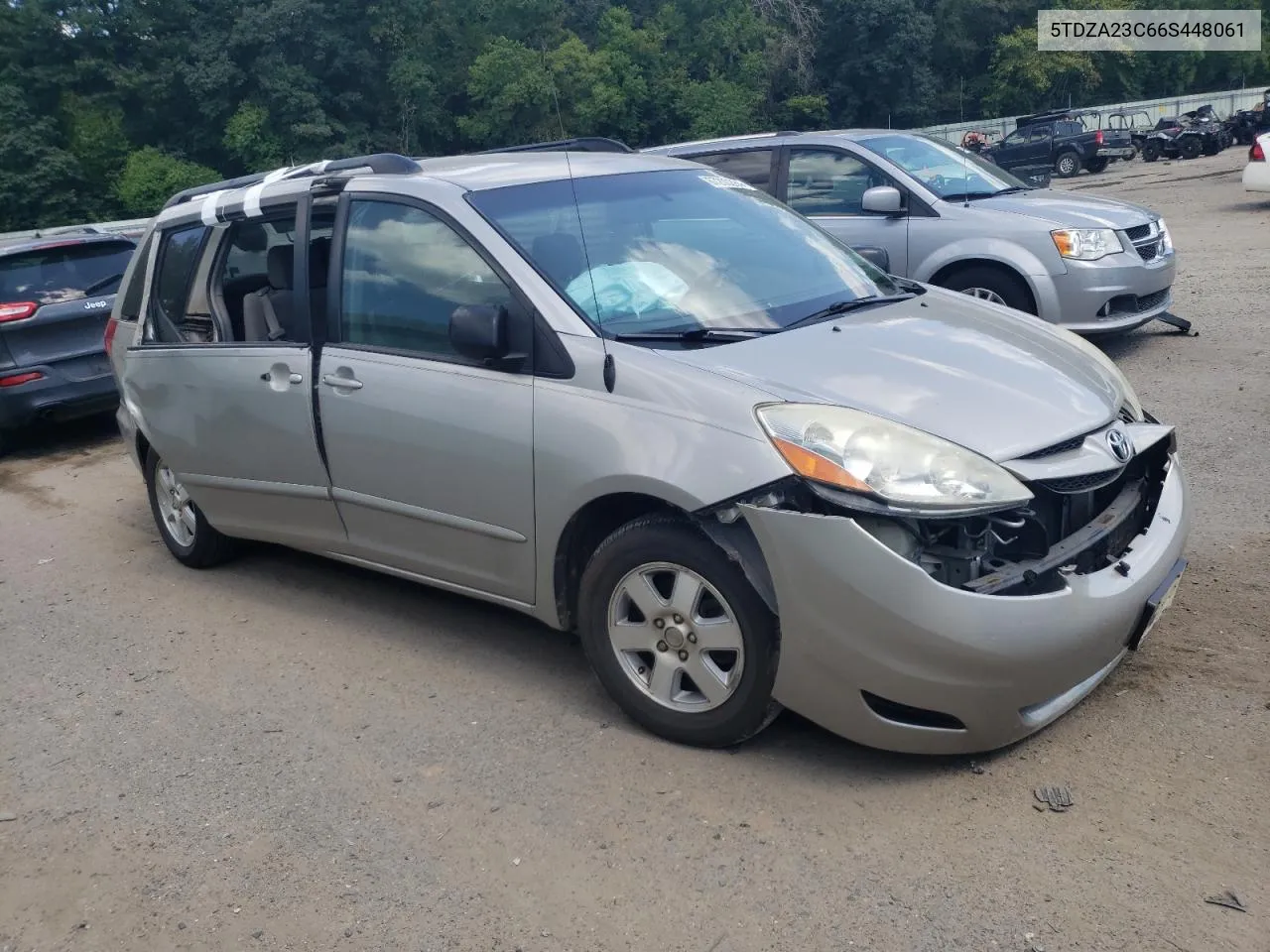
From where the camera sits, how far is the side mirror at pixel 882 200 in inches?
322

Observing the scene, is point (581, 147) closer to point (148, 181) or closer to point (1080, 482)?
point (1080, 482)

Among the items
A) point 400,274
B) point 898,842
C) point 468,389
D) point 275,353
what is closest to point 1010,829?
point 898,842

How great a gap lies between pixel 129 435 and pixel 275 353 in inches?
66.2

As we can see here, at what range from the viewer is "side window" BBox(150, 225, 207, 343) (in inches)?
222

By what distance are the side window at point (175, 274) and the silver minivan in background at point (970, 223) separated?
13.5ft

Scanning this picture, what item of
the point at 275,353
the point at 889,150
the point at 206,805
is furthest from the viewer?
the point at 889,150

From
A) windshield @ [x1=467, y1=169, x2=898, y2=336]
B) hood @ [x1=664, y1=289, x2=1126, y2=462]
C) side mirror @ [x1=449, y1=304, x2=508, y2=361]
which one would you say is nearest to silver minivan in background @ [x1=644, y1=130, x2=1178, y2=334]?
windshield @ [x1=467, y1=169, x2=898, y2=336]

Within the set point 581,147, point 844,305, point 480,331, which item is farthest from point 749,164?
point 480,331

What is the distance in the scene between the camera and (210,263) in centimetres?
557

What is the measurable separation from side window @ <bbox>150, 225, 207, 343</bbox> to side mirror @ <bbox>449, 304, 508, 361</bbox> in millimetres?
2179

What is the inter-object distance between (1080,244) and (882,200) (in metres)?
1.39

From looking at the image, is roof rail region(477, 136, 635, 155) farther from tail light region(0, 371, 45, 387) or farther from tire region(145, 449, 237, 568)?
tail light region(0, 371, 45, 387)

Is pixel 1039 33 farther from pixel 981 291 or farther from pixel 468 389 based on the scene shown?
pixel 468 389

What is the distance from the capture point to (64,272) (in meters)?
9.35
